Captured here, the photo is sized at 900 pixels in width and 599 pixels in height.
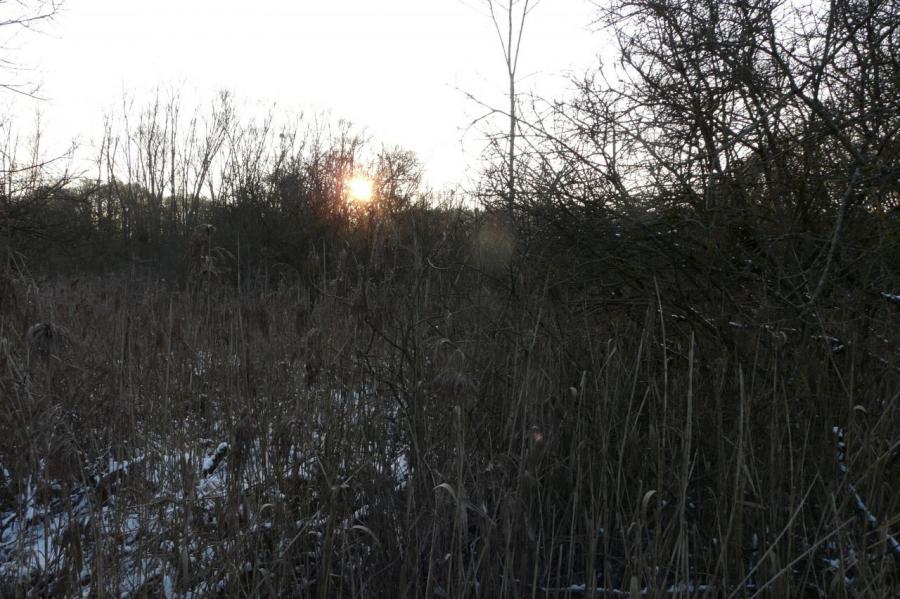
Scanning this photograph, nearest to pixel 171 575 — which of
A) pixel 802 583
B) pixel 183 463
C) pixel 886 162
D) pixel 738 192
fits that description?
pixel 183 463

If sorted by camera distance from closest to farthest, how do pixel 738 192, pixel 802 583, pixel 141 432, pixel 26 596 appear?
pixel 802 583 < pixel 26 596 < pixel 141 432 < pixel 738 192

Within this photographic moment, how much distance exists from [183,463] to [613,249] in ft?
7.63

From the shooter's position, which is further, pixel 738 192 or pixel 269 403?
pixel 738 192

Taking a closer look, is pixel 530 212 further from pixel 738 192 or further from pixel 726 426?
pixel 726 426

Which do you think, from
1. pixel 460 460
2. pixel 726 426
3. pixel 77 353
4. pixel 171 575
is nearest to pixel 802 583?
pixel 726 426

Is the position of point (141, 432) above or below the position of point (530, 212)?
below

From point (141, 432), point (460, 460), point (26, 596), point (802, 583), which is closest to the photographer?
point (460, 460)

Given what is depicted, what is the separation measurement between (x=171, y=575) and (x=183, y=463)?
327mm

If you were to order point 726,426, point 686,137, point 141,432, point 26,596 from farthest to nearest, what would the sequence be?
1. point 686,137
2. point 141,432
3. point 726,426
4. point 26,596

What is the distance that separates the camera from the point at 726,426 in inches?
96.2

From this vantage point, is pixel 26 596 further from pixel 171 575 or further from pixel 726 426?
pixel 726 426

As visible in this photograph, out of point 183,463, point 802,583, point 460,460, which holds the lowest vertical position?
point 802,583

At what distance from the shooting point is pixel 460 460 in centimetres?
136

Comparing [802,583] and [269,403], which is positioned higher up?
[269,403]
